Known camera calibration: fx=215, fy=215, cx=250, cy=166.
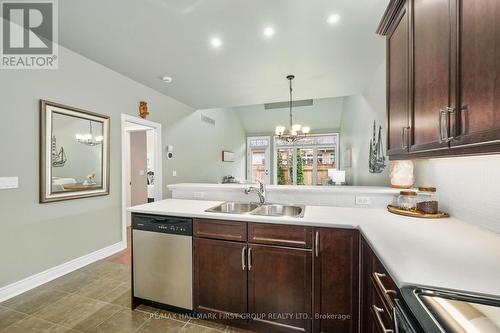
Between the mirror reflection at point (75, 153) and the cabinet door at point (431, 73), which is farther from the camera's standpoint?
the mirror reflection at point (75, 153)

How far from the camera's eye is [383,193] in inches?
76.8

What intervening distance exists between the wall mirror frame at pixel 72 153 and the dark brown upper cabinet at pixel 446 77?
10.9 feet

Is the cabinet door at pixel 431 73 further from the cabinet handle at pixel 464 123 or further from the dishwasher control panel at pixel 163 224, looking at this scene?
the dishwasher control panel at pixel 163 224

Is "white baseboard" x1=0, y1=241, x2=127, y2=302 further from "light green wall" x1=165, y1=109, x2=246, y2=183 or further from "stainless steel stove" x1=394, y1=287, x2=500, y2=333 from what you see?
"stainless steel stove" x1=394, y1=287, x2=500, y2=333

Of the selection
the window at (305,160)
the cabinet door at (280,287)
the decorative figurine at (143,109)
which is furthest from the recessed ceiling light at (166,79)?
the window at (305,160)

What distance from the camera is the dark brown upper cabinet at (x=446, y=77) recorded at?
2.44 feet

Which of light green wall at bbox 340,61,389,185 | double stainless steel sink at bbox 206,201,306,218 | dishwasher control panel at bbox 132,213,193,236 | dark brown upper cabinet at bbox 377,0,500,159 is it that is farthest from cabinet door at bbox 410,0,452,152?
dishwasher control panel at bbox 132,213,193,236

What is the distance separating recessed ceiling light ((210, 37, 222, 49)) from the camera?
92.7 inches

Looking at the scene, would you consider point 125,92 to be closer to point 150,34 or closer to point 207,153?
point 150,34

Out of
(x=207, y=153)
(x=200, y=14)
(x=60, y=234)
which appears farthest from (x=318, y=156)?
(x=60, y=234)

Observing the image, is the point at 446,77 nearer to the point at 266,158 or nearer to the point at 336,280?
the point at 336,280

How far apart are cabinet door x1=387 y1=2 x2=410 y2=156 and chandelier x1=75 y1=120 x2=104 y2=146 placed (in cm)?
335

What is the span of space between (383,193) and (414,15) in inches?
53.2

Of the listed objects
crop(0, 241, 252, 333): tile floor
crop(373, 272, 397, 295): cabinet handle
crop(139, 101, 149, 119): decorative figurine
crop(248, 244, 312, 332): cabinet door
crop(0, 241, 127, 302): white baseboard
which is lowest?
crop(0, 241, 252, 333): tile floor
